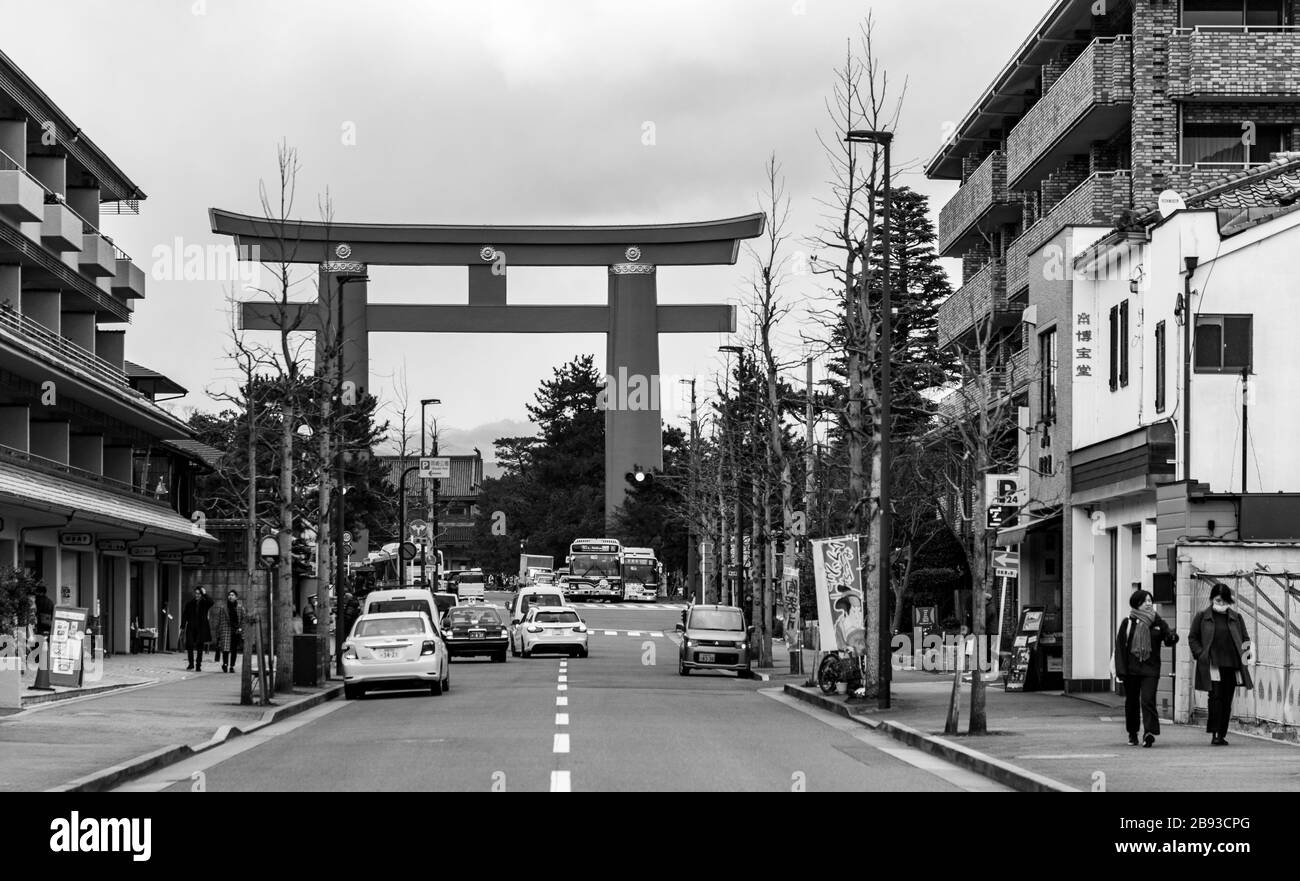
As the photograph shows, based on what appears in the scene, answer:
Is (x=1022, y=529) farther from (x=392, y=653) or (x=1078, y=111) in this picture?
(x=1078, y=111)

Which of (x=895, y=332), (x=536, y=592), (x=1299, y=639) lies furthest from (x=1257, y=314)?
(x=895, y=332)

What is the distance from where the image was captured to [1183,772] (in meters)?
17.1

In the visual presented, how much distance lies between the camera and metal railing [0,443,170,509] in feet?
132

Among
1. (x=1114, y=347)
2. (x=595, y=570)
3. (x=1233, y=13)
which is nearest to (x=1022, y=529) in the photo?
(x=1114, y=347)

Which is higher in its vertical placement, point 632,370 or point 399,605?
point 632,370

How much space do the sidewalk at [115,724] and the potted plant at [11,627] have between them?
39 centimetres

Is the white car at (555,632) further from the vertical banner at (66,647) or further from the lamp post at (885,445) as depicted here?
the lamp post at (885,445)

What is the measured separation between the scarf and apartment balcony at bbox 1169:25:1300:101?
947 inches

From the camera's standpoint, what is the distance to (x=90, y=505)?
140 feet

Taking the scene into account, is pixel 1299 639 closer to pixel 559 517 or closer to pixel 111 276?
pixel 111 276

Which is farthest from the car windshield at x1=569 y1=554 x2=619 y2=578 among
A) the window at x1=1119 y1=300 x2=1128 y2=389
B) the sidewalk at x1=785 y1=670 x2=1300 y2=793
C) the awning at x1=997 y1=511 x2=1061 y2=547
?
the window at x1=1119 y1=300 x2=1128 y2=389

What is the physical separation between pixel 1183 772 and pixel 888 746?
5.50m

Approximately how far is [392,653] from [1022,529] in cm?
1208

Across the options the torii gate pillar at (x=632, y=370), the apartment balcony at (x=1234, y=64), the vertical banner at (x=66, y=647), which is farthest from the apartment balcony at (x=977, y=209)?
the vertical banner at (x=66, y=647)
